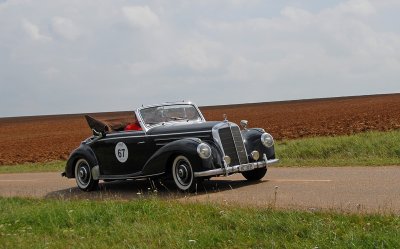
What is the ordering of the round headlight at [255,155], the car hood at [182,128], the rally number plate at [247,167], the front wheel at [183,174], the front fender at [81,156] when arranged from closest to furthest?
the front wheel at [183,174]
the rally number plate at [247,167]
the car hood at [182,128]
the round headlight at [255,155]
the front fender at [81,156]

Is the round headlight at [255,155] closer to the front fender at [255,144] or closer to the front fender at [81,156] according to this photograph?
the front fender at [255,144]

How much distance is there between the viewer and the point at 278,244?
610cm

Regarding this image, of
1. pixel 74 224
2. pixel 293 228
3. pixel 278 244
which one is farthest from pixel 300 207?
pixel 74 224

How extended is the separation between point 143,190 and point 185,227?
5.03m

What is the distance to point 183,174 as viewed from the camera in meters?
10.9

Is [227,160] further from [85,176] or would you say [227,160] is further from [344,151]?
[344,151]

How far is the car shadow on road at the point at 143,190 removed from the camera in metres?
11.0

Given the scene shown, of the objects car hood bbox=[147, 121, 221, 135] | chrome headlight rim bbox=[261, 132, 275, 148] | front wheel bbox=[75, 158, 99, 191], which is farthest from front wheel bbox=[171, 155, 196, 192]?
front wheel bbox=[75, 158, 99, 191]

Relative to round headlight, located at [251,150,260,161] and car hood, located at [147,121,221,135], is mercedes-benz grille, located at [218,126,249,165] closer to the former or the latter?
round headlight, located at [251,150,260,161]

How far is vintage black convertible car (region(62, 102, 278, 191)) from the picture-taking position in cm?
1074

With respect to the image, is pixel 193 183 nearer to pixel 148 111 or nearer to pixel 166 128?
pixel 166 128

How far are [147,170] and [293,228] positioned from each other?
5280 mm

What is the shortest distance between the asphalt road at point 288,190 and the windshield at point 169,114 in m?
1.37

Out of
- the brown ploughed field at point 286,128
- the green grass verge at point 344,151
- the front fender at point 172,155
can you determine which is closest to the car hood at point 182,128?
the front fender at point 172,155
